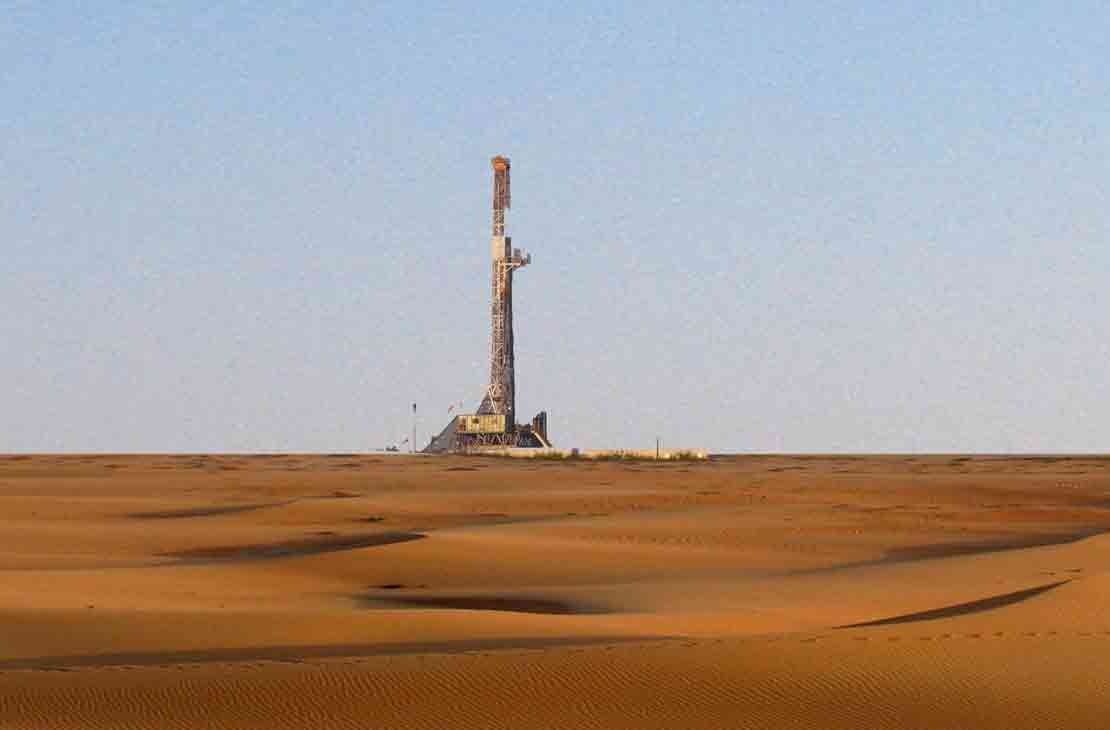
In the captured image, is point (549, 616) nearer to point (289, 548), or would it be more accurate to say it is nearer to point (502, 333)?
point (289, 548)

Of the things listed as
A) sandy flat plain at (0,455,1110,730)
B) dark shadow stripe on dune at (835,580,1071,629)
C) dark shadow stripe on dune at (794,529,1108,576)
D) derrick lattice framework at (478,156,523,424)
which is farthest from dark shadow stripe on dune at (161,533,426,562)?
derrick lattice framework at (478,156,523,424)

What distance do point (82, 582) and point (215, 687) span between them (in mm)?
9369

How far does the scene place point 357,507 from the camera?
118 ft

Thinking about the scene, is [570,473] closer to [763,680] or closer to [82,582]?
[82,582]

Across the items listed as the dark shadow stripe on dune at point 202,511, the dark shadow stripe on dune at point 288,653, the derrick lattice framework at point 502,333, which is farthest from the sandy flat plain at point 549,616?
the derrick lattice framework at point 502,333

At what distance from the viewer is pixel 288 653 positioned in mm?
11820

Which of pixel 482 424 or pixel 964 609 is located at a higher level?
pixel 482 424

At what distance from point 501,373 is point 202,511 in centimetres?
6659

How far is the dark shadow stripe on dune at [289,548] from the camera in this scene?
23641mm

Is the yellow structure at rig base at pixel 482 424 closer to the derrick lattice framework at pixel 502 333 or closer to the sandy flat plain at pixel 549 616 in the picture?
the derrick lattice framework at pixel 502 333

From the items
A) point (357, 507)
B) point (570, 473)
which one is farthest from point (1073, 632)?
point (570, 473)

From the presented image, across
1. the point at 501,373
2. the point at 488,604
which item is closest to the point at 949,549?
the point at 488,604

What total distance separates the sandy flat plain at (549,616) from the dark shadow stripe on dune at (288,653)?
5cm

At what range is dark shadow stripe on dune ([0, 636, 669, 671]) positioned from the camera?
11273 mm
